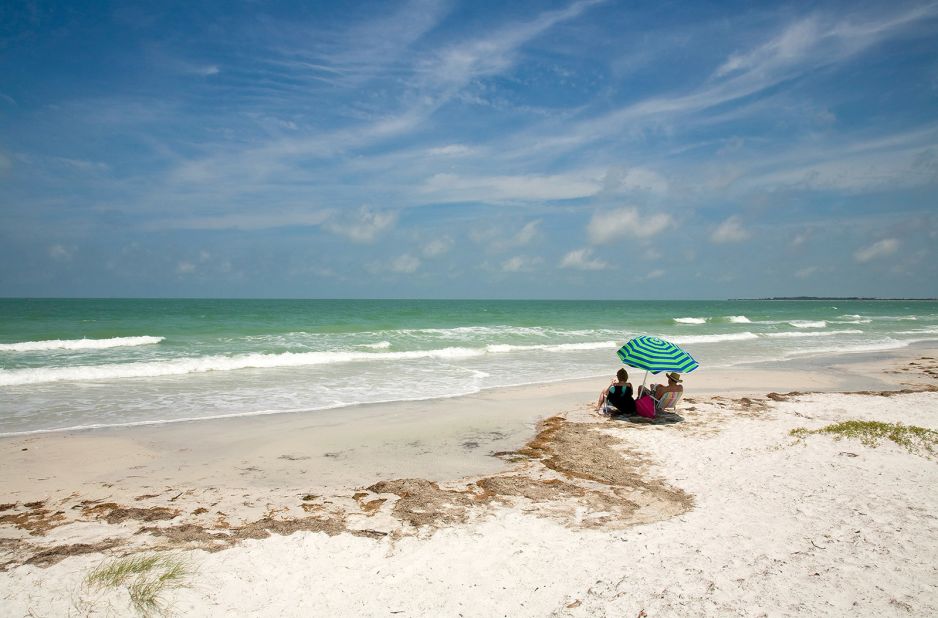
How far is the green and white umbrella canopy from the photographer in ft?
31.4

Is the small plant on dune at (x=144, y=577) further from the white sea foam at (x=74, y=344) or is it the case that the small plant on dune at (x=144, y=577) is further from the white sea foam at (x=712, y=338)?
the white sea foam at (x=712, y=338)

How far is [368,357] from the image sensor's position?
67.2 feet

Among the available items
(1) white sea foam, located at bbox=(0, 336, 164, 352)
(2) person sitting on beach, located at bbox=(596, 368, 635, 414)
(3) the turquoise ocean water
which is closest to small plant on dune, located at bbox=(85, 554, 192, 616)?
(3) the turquoise ocean water

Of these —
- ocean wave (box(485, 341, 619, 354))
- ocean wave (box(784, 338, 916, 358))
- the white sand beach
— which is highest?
ocean wave (box(784, 338, 916, 358))

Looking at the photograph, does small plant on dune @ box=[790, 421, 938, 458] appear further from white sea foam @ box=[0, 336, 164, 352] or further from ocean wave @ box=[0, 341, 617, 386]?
white sea foam @ box=[0, 336, 164, 352]

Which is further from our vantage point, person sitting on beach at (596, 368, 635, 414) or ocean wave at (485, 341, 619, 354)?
ocean wave at (485, 341, 619, 354)

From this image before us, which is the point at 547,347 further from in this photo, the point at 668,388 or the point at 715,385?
the point at 668,388

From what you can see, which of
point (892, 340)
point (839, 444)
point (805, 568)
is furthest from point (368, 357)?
point (892, 340)

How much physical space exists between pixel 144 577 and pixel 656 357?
8401 mm

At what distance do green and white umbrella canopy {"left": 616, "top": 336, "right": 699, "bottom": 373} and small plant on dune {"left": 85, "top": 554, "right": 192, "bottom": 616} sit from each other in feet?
25.1

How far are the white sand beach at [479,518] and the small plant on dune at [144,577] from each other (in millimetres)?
52

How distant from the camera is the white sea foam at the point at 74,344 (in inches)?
870

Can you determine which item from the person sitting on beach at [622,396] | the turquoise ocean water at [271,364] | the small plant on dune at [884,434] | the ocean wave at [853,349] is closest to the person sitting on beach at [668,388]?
the person sitting on beach at [622,396]

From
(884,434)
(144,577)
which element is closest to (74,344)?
(144,577)
